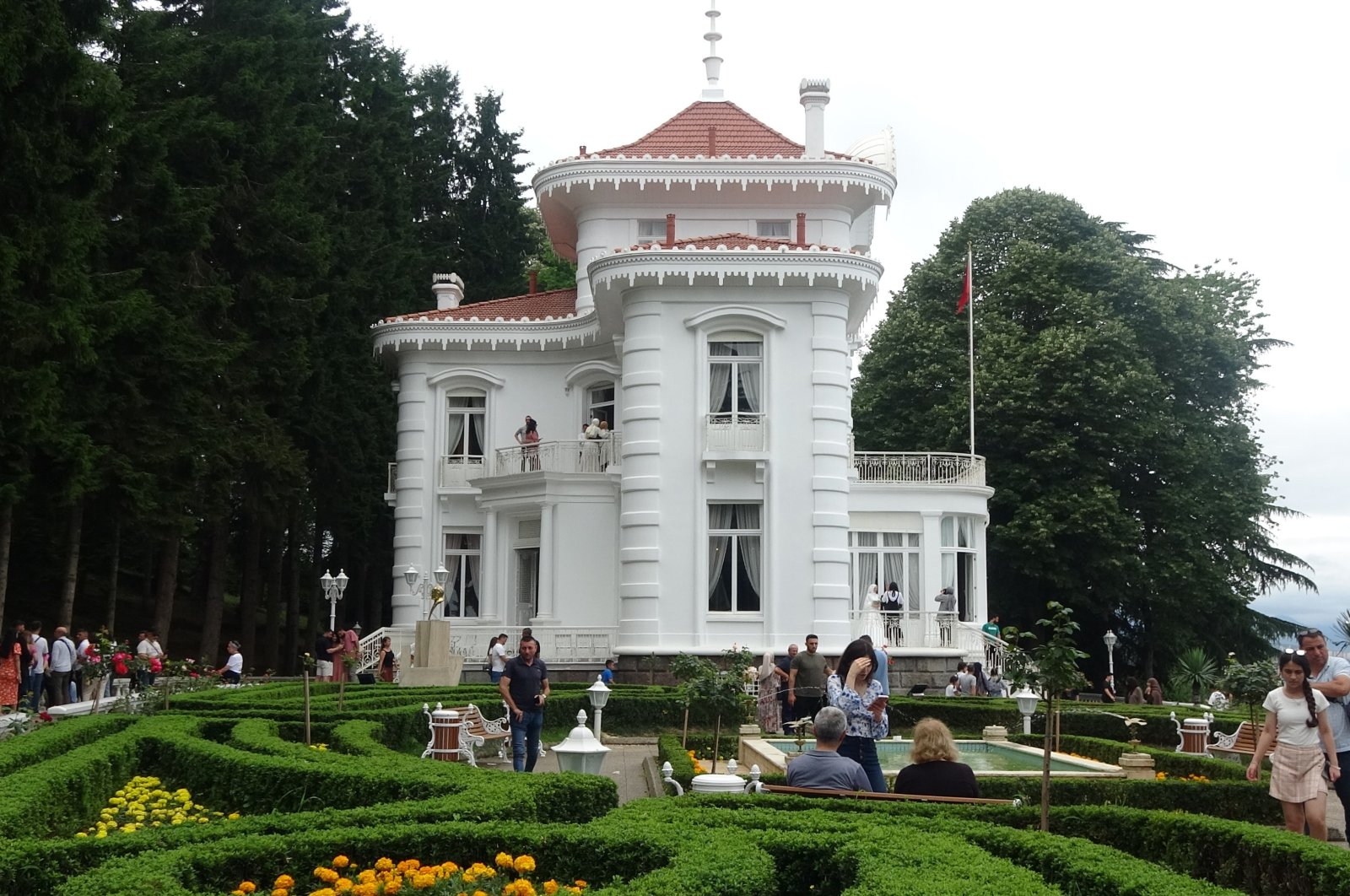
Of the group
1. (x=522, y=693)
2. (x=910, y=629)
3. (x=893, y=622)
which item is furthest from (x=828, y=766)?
(x=910, y=629)

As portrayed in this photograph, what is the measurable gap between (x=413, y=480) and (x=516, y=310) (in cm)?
509

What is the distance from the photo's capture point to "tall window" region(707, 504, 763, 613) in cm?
2859

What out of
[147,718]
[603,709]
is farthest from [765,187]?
[147,718]

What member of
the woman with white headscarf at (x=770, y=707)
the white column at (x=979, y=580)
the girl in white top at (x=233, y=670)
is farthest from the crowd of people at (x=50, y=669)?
the white column at (x=979, y=580)

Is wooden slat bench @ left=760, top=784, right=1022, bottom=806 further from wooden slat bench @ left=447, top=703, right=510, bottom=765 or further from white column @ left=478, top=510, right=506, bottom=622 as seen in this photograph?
white column @ left=478, top=510, right=506, bottom=622

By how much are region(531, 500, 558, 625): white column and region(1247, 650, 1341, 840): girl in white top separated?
70.8 ft

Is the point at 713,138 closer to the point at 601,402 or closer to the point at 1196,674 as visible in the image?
the point at 601,402

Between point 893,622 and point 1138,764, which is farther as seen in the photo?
point 893,622

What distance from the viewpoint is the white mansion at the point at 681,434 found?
93.5 feet

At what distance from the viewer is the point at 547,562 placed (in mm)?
31469

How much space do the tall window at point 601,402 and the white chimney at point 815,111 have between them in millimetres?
7398

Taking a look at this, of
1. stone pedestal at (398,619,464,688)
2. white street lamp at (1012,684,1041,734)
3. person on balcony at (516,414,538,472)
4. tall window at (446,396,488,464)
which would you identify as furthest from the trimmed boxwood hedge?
tall window at (446,396,488,464)

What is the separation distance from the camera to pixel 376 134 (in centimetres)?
4284

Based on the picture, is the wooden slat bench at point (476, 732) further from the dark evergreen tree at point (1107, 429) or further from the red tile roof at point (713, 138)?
the dark evergreen tree at point (1107, 429)
